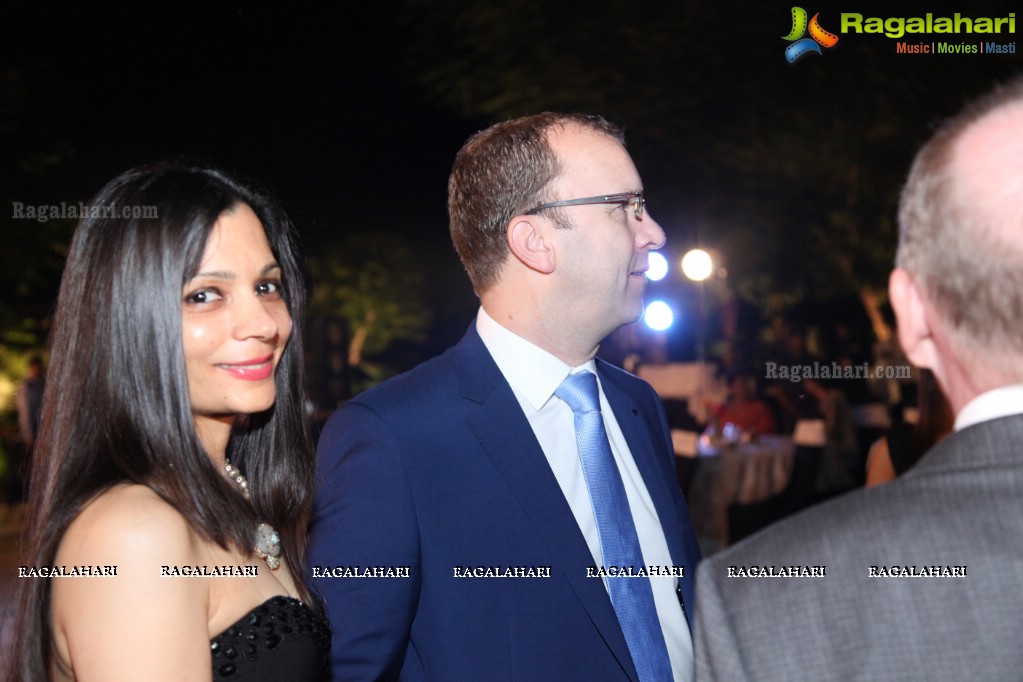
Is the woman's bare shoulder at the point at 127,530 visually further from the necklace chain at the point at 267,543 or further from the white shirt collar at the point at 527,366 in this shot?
the white shirt collar at the point at 527,366

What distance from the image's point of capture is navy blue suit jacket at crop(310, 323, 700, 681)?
184cm

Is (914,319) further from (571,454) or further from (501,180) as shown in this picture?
(501,180)

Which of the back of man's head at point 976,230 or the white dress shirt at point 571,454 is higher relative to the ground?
the back of man's head at point 976,230

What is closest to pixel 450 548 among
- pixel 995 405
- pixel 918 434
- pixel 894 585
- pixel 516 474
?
pixel 516 474

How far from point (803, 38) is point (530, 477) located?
6.35 m

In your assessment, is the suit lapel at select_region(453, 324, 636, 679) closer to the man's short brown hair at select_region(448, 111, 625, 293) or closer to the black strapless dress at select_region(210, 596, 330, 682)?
the man's short brown hair at select_region(448, 111, 625, 293)

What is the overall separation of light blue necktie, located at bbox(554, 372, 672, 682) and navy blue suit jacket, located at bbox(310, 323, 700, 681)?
0.06 meters

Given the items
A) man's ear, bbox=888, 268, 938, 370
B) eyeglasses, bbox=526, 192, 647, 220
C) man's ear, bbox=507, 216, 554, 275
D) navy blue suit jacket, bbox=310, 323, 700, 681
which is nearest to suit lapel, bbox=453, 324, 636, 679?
navy blue suit jacket, bbox=310, 323, 700, 681

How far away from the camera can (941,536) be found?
3.15 ft

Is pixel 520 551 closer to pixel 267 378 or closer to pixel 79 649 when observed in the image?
pixel 267 378

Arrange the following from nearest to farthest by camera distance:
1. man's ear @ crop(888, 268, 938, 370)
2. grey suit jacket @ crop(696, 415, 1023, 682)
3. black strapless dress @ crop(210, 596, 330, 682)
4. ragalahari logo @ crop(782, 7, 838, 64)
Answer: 1. grey suit jacket @ crop(696, 415, 1023, 682)
2. man's ear @ crop(888, 268, 938, 370)
3. black strapless dress @ crop(210, 596, 330, 682)
4. ragalahari logo @ crop(782, 7, 838, 64)

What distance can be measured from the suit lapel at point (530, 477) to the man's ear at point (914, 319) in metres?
0.98

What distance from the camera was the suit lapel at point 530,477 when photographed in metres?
1.85

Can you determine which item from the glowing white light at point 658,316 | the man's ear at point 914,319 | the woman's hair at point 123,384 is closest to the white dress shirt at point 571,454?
the woman's hair at point 123,384
